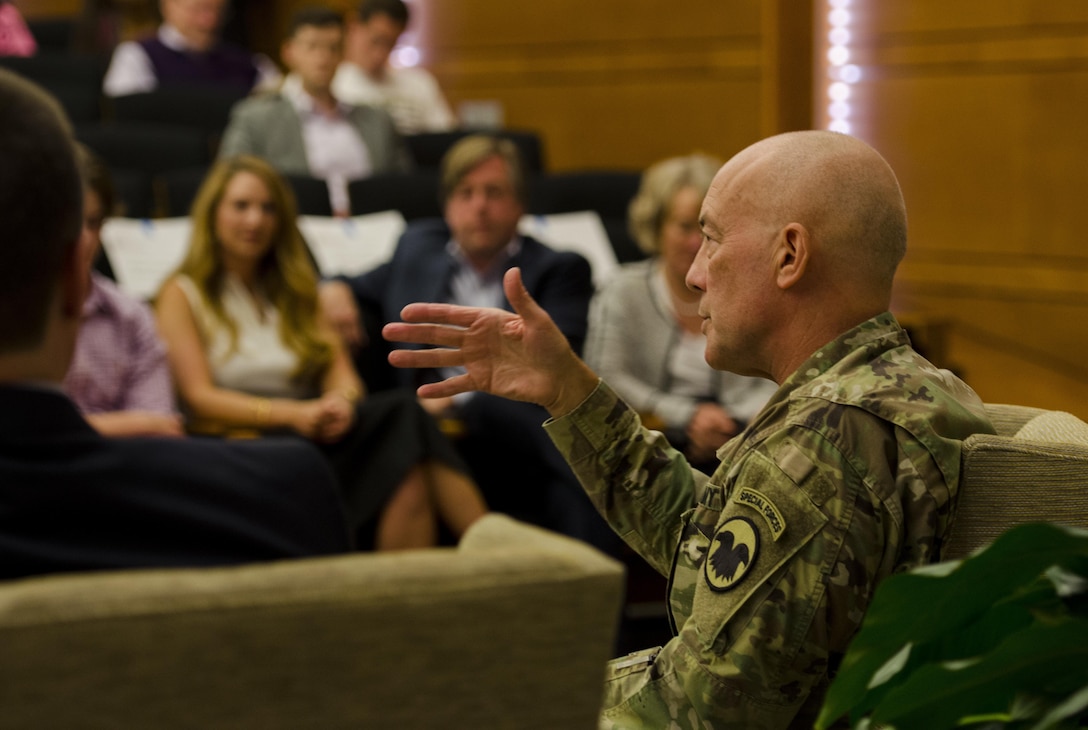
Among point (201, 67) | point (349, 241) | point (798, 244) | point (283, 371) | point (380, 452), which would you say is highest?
point (798, 244)

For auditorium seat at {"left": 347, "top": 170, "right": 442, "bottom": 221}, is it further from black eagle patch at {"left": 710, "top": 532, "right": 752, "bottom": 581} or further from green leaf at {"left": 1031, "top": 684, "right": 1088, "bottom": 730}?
green leaf at {"left": 1031, "top": 684, "right": 1088, "bottom": 730}

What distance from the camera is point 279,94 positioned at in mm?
4910

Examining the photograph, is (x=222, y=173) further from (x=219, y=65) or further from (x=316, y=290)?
(x=219, y=65)

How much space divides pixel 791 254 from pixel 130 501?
73 centimetres

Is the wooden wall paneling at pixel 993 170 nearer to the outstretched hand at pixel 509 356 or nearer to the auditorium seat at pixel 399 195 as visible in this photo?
the auditorium seat at pixel 399 195

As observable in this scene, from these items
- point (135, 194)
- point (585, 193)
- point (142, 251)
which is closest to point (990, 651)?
point (142, 251)

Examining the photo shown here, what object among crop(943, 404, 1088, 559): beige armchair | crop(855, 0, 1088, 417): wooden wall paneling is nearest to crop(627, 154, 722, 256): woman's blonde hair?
crop(855, 0, 1088, 417): wooden wall paneling

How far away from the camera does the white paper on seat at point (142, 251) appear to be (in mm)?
3729

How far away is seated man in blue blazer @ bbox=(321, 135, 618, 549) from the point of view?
324 centimetres

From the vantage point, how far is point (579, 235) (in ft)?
14.3

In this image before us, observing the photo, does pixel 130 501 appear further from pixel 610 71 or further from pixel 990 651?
pixel 610 71

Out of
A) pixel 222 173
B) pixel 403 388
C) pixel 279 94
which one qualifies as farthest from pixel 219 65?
pixel 403 388

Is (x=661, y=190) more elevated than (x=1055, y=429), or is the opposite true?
(x=1055, y=429)

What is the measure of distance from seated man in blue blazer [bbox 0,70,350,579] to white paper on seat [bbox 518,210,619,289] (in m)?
3.36
